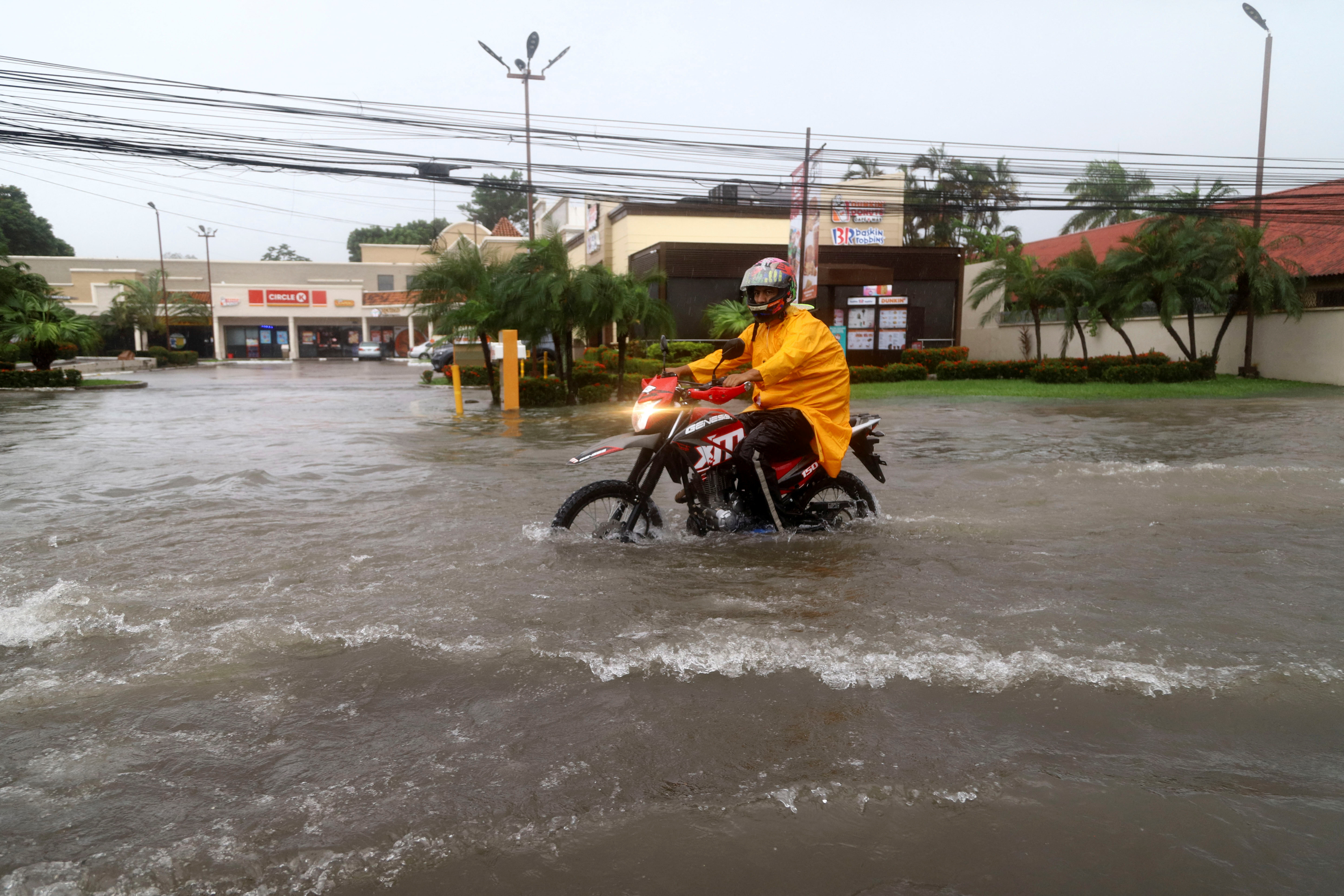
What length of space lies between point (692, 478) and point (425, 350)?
147ft

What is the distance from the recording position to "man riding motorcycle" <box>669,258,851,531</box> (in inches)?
224

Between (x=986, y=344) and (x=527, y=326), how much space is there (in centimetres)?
2173

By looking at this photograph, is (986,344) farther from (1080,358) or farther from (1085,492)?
(1085,492)

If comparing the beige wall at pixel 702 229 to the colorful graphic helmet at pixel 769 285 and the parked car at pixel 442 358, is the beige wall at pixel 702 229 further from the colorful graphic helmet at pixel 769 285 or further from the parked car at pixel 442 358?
the colorful graphic helmet at pixel 769 285

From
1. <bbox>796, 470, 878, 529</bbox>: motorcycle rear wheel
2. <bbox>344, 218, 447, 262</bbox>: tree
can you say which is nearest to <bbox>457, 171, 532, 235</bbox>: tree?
<bbox>344, 218, 447, 262</bbox>: tree

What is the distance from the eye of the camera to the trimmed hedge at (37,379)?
26547mm

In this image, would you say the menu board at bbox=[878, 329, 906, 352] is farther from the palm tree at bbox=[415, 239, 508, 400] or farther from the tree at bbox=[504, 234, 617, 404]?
the palm tree at bbox=[415, 239, 508, 400]

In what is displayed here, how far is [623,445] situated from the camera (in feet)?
18.9

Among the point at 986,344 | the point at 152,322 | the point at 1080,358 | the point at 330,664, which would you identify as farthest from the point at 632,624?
the point at 152,322

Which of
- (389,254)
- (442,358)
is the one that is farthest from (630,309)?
(389,254)

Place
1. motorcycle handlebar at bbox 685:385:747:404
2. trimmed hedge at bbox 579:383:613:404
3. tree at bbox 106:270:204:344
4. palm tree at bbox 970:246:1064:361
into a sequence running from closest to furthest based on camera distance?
motorcycle handlebar at bbox 685:385:747:404
trimmed hedge at bbox 579:383:613:404
palm tree at bbox 970:246:1064:361
tree at bbox 106:270:204:344

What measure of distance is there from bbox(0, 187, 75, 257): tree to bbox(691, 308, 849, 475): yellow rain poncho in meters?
84.1

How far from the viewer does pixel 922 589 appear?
5051mm

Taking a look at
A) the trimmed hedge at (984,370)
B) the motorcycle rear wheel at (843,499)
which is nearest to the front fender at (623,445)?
the motorcycle rear wheel at (843,499)
